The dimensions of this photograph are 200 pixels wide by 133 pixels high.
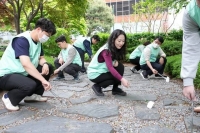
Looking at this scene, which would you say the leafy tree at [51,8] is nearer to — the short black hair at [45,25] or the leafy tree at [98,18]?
the short black hair at [45,25]

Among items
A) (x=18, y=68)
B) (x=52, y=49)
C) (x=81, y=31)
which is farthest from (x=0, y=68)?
(x=81, y=31)

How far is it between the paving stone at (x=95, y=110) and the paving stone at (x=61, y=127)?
322 mm

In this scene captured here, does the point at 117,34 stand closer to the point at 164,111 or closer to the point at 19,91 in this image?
the point at 164,111

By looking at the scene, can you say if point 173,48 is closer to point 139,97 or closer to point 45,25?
point 139,97

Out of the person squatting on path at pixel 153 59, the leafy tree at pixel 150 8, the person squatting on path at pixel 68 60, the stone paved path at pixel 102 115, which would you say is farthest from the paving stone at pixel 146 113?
the leafy tree at pixel 150 8

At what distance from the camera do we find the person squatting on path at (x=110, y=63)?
354 centimetres

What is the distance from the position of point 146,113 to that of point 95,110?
25.2 inches

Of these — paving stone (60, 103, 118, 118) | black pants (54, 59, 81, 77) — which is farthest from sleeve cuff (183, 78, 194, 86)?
black pants (54, 59, 81, 77)

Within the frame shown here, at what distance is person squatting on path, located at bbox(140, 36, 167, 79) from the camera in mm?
5633

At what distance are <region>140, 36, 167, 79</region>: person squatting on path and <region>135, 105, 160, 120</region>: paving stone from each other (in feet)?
8.36

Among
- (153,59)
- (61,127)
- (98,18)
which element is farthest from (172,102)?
(98,18)

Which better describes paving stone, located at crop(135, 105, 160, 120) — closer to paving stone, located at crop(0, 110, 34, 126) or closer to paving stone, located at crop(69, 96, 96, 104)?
paving stone, located at crop(69, 96, 96, 104)

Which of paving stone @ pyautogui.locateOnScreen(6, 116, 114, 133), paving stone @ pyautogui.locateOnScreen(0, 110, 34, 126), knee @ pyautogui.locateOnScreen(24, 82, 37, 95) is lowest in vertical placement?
paving stone @ pyautogui.locateOnScreen(0, 110, 34, 126)

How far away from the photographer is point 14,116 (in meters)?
2.80
